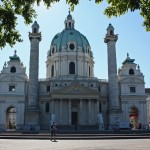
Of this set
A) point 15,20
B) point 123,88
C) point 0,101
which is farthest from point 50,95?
point 15,20

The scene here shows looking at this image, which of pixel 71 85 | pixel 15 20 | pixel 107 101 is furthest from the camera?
pixel 107 101

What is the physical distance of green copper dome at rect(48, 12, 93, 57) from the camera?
77.9m

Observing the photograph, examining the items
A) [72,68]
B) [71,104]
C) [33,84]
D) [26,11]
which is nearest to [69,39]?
[72,68]

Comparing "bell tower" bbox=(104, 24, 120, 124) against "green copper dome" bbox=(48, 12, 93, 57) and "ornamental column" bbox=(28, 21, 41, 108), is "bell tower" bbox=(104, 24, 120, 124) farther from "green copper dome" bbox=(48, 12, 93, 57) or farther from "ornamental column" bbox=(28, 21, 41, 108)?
"ornamental column" bbox=(28, 21, 41, 108)

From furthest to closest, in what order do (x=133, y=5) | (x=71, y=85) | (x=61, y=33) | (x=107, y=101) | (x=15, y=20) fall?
(x=61, y=33) → (x=107, y=101) → (x=71, y=85) → (x=15, y=20) → (x=133, y=5)

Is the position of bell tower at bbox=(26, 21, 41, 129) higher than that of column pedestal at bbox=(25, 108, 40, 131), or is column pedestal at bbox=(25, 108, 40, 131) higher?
bell tower at bbox=(26, 21, 41, 129)

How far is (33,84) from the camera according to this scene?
65.9 m

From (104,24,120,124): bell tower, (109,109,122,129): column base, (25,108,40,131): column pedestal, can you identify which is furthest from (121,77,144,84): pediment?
(25,108,40,131): column pedestal

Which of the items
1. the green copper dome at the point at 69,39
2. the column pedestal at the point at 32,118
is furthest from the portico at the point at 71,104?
the green copper dome at the point at 69,39

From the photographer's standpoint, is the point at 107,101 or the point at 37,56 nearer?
the point at 37,56

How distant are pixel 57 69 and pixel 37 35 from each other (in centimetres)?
1123

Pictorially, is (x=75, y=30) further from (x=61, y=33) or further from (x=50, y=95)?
(x=50, y=95)

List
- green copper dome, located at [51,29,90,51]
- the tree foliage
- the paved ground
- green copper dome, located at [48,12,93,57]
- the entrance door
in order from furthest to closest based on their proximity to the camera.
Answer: green copper dome, located at [51,29,90,51], green copper dome, located at [48,12,93,57], the entrance door, the paved ground, the tree foliage

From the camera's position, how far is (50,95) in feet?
226
